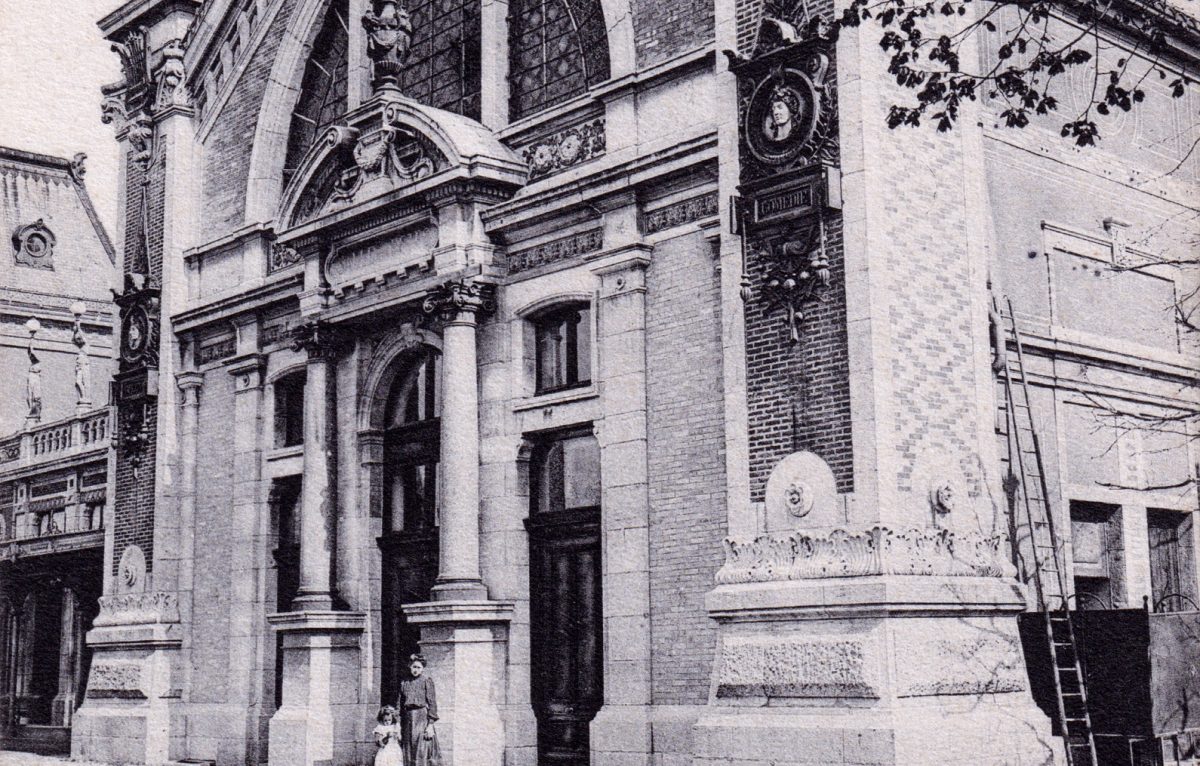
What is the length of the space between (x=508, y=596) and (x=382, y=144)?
685 cm

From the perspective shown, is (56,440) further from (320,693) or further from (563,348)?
(563,348)

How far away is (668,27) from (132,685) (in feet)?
48.5

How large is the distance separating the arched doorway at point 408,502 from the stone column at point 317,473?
2.80 ft

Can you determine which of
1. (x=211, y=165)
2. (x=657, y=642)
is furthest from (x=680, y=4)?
(x=211, y=165)

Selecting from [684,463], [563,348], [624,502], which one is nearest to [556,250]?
[563,348]

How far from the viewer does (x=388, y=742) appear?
16.8 m

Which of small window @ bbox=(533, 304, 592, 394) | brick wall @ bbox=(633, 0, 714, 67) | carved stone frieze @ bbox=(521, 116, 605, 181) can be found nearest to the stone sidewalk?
small window @ bbox=(533, 304, 592, 394)

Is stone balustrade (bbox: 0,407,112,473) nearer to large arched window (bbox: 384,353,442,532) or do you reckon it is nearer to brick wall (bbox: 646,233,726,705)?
large arched window (bbox: 384,353,442,532)

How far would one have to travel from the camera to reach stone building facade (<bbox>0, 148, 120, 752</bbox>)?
110 feet

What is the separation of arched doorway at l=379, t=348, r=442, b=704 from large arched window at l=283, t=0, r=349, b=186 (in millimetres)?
5255

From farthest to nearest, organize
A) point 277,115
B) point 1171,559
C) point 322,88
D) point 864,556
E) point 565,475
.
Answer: point 277,115 → point 322,88 → point 1171,559 → point 565,475 → point 864,556

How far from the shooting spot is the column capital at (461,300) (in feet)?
66.0

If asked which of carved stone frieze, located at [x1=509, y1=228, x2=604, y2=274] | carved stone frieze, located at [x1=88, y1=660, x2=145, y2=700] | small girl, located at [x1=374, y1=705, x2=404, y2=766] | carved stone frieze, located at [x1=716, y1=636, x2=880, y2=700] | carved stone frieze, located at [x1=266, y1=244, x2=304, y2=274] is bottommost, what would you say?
small girl, located at [x1=374, y1=705, x2=404, y2=766]

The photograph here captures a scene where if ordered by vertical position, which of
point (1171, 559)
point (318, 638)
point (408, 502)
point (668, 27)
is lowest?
point (318, 638)
